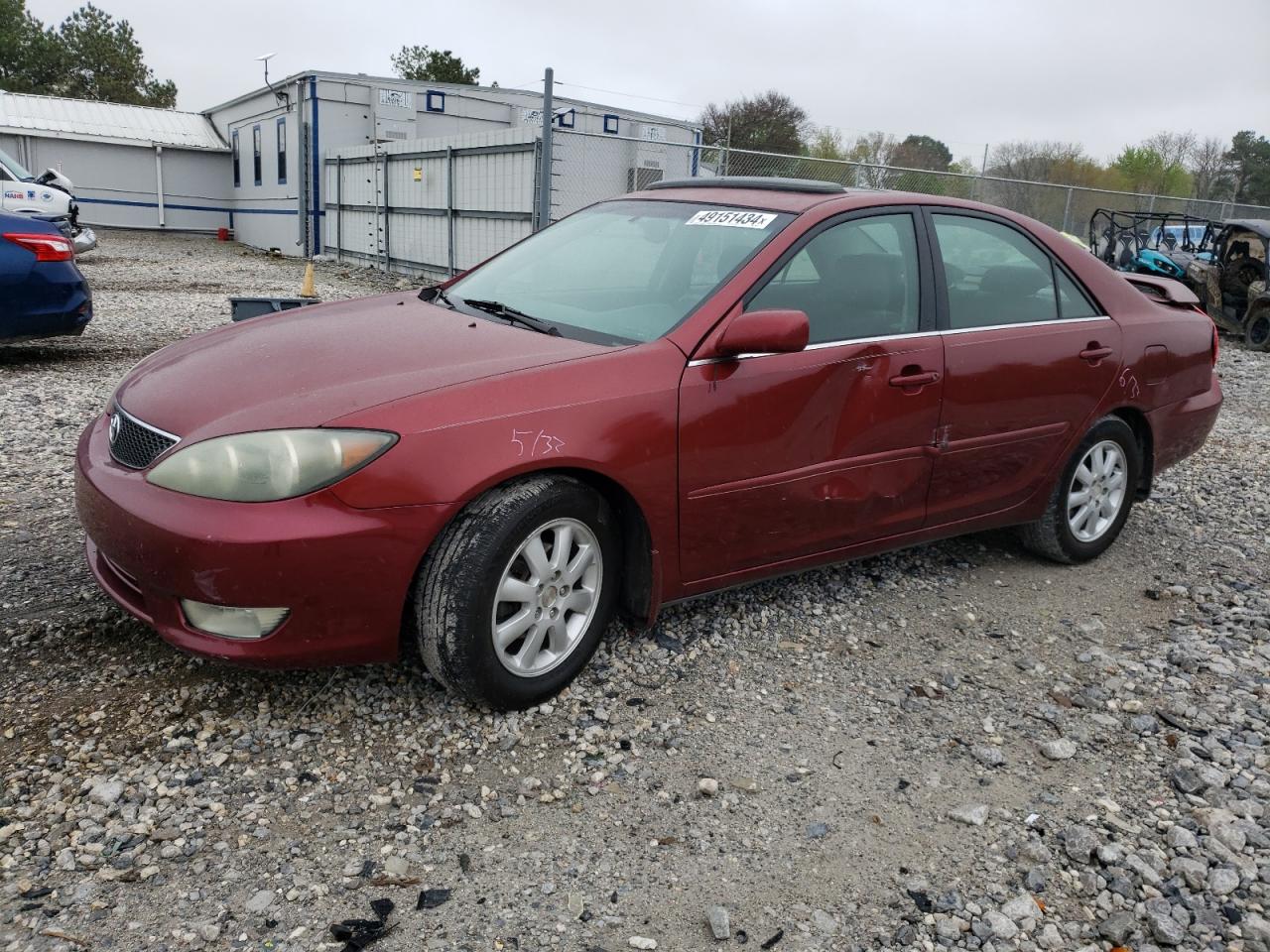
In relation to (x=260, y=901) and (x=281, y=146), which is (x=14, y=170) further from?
(x=260, y=901)

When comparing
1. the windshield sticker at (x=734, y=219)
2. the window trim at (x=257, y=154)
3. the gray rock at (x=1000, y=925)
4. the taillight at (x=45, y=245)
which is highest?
the window trim at (x=257, y=154)

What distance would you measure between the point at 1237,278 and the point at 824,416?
43.6ft

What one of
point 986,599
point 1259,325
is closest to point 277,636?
point 986,599

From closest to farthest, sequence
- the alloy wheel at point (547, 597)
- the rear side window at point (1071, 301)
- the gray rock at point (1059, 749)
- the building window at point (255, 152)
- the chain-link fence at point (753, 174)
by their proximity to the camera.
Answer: the alloy wheel at point (547, 597) < the gray rock at point (1059, 749) < the rear side window at point (1071, 301) < the chain-link fence at point (753, 174) < the building window at point (255, 152)

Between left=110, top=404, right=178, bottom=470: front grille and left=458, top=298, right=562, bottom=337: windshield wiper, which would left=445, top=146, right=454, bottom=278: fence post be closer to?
left=458, top=298, right=562, bottom=337: windshield wiper

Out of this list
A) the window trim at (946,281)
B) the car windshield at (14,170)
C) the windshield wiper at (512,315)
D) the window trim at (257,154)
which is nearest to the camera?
the windshield wiper at (512,315)

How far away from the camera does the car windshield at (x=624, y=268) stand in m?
3.38

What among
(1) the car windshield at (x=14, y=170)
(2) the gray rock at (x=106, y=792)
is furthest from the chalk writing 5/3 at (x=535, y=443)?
(1) the car windshield at (x=14, y=170)

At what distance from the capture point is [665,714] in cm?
316

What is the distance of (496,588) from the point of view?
284cm

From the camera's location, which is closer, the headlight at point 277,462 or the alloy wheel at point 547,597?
the headlight at point 277,462

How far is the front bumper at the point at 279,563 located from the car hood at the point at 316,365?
0.23 meters

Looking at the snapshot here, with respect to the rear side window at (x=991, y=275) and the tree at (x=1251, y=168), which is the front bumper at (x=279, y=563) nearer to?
the rear side window at (x=991, y=275)

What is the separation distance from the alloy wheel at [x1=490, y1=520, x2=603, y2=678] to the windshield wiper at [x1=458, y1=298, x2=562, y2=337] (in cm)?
72
